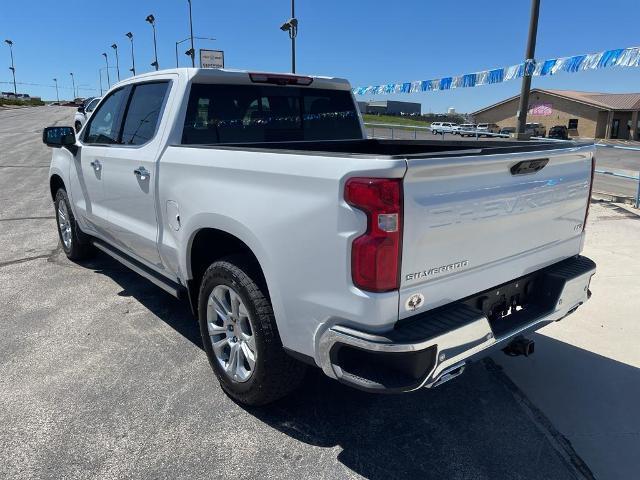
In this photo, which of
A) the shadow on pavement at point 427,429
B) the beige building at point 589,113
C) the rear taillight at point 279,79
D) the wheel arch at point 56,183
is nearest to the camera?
the shadow on pavement at point 427,429

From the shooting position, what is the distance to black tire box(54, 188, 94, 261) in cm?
554

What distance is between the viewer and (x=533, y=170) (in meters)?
2.69

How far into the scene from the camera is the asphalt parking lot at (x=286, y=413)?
2.66 meters

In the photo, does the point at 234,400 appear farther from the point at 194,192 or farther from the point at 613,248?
the point at 613,248

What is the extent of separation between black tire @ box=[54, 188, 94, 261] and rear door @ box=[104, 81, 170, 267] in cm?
135

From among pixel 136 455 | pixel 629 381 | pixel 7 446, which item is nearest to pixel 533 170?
pixel 629 381

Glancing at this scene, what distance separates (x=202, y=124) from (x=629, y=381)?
10.9 ft

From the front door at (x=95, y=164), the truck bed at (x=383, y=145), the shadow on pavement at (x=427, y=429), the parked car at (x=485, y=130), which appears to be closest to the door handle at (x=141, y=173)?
the truck bed at (x=383, y=145)

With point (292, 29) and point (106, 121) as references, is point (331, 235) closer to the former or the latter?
point (106, 121)

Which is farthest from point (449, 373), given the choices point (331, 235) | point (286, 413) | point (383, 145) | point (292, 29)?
point (292, 29)

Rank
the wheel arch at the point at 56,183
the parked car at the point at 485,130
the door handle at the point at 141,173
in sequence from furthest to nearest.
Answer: the parked car at the point at 485,130 → the wheel arch at the point at 56,183 → the door handle at the point at 141,173

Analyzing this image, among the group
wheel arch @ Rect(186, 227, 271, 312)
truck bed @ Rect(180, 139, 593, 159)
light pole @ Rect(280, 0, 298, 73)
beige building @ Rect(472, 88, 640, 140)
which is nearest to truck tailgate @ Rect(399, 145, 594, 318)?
truck bed @ Rect(180, 139, 593, 159)

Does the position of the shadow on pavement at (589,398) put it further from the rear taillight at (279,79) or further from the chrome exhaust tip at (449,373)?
the rear taillight at (279,79)

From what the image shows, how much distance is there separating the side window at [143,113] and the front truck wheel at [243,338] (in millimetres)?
1326
